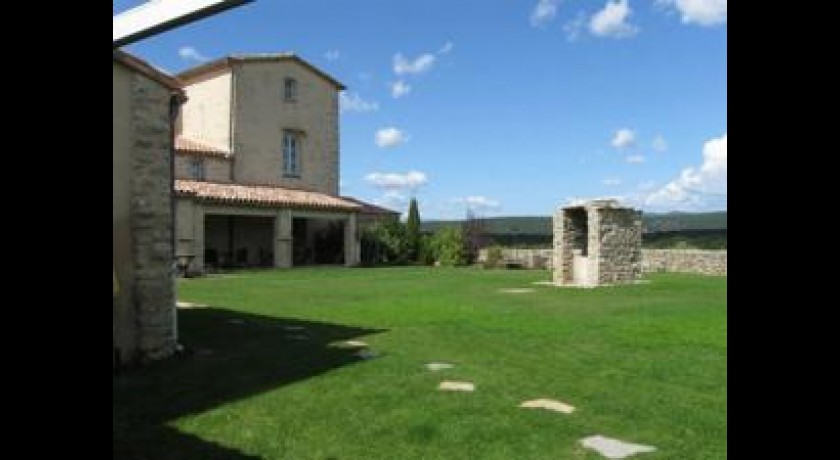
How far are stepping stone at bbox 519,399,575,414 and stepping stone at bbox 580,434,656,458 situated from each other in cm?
74

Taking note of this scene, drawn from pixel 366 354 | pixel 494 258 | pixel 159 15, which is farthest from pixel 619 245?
pixel 159 15

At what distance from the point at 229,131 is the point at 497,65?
36.2 feet

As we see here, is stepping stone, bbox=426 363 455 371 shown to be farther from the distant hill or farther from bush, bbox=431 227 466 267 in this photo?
the distant hill

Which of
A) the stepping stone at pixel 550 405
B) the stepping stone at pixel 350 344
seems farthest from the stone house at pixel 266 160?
the stepping stone at pixel 550 405

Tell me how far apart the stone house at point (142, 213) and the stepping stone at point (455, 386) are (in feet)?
10.9

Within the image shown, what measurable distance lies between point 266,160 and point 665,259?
1659 cm

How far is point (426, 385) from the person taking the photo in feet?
21.6

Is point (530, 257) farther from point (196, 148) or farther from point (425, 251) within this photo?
point (196, 148)

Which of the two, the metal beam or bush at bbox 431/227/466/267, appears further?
bush at bbox 431/227/466/267

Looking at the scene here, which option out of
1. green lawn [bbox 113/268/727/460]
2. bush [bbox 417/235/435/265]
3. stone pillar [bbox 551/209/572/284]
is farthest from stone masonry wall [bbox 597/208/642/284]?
→ bush [bbox 417/235/435/265]

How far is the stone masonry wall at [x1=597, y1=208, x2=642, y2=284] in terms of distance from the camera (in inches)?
774
